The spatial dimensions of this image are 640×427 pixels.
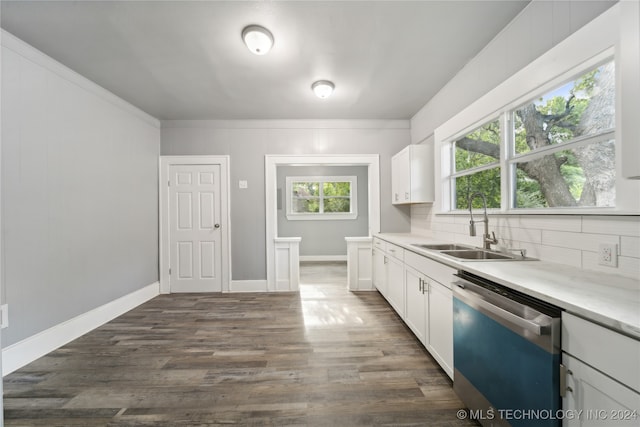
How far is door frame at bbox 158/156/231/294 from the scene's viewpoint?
12.8 ft

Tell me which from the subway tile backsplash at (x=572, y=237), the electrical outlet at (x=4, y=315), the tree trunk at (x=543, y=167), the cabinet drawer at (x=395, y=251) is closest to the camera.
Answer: the subway tile backsplash at (x=572, y=237)

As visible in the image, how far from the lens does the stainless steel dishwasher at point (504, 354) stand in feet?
3.16

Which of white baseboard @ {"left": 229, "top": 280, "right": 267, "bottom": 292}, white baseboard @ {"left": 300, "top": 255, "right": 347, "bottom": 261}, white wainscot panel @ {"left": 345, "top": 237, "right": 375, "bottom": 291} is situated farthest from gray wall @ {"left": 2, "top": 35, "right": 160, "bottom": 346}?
white baseboard @ {"left": 300, "top": 255, "right": 347, "bottom": 261}

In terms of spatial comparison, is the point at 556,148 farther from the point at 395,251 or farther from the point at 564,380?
the point at 395,251

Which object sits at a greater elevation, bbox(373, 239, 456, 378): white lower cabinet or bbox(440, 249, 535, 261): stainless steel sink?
bbox(440, 249, 535, 261): stainless steel sink

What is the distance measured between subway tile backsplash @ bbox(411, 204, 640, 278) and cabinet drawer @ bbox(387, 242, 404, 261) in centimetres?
67

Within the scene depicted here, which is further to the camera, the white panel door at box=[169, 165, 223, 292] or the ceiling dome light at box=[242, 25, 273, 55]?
the white panel door at box=[169, 165, 223, 292]

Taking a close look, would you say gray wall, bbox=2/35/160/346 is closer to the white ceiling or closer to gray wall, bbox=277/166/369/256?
the white ceiling

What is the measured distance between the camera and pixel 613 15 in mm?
1241

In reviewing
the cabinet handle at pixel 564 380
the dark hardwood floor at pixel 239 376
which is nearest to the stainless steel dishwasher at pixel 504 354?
the cabinet handle at pixel 564 380

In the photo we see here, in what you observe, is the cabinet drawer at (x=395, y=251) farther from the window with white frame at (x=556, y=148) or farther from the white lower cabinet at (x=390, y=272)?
the window with white frame at (x=556, y=148)

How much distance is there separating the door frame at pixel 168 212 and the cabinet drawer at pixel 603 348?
380cm

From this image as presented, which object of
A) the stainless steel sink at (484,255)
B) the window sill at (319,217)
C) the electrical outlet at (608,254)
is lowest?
the stainless steel sink at (484,255)

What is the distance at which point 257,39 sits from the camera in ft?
6.64
